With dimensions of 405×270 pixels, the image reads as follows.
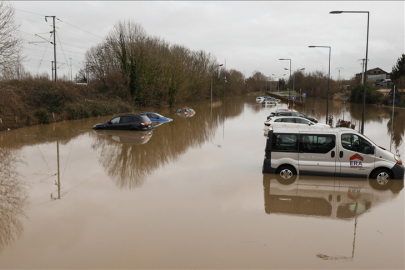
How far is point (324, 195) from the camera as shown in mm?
10672

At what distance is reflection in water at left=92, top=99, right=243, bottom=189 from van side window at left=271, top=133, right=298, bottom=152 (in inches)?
189

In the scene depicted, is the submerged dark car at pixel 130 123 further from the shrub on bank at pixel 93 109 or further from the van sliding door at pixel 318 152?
the van sliding door at pixel 318 152

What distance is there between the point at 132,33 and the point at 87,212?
4326cm

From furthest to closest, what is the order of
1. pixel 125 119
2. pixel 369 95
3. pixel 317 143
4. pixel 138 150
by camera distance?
pixel 369 95 < pixel 125 119 < pixel 138 150 < pixel 317 143

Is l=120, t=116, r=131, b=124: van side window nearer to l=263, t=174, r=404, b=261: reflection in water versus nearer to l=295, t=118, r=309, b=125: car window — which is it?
l=295, t=118, r=309, b=125: car window

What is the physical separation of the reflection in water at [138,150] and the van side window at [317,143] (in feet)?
18.9

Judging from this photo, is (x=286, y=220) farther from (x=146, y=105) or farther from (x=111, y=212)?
(x=146, y=105)

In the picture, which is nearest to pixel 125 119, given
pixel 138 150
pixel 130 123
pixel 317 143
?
pixel 130 123

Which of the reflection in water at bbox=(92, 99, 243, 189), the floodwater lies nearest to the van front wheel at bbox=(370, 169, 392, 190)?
the floodwater

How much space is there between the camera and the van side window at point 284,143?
12.1 metres

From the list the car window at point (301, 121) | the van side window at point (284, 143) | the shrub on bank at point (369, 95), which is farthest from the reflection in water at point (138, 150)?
the shrub on bank at point (369, 95)

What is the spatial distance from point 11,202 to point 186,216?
5159 mm

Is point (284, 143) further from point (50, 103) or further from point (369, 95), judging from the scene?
point (369, 95)

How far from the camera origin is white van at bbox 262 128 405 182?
11.8 metres
